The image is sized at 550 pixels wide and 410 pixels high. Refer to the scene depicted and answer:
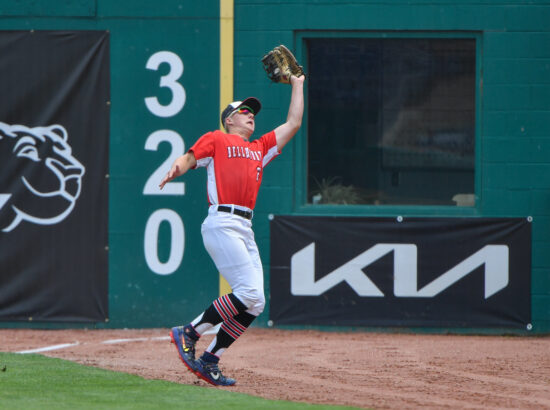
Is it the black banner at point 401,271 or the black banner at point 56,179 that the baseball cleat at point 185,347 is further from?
the black banner at point 56,179

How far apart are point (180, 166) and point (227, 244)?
63 cm

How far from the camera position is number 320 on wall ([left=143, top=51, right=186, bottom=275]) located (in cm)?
991

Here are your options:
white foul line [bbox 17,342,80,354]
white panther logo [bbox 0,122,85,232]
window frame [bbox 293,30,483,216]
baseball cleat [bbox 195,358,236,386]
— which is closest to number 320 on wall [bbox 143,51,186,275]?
white panther logo [bbox 0,122,85,232]

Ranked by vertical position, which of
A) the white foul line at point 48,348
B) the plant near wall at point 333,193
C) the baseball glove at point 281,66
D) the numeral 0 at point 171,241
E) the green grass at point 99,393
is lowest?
the white foul line at point 48,348

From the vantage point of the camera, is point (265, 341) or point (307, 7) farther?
point (307, 7)

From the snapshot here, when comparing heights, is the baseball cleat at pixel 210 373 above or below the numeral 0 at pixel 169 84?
below

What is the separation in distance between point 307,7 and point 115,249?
3.26 meters

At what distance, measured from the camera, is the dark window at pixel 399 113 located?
9930 millimetres

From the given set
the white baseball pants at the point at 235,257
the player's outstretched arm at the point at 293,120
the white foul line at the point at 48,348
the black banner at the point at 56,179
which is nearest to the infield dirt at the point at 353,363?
the white foul line at the point at 48,348

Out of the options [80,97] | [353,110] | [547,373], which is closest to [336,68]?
[353,110]

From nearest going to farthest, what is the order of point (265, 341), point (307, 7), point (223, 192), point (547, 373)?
point (223, 192) → point (547, 373) → point (265, 341) → point (307, 7)

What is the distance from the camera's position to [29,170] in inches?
392

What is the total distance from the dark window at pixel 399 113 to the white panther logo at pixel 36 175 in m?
2.68

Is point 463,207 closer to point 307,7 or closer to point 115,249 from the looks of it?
point 307,7
